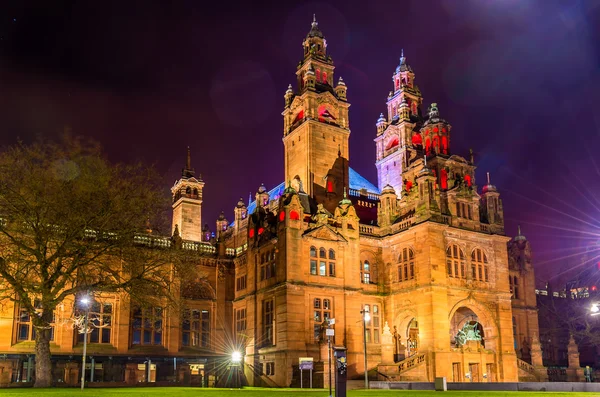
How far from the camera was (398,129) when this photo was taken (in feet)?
266

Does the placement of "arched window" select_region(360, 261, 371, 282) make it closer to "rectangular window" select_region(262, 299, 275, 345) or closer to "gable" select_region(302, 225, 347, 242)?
"gable" select_region(302, 225, 347, 242)

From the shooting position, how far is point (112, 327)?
179ft

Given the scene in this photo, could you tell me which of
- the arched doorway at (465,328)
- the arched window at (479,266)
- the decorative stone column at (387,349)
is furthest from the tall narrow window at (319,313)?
the arched window at (479,266)

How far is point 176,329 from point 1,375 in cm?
1503

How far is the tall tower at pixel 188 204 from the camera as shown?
86.8m

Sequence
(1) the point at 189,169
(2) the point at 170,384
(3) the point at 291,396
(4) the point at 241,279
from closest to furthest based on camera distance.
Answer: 1. (3) the point at 291,396
2. (2) the point at 170,384
3. (4) the point at 241,279
4. (1) the point at 189,169

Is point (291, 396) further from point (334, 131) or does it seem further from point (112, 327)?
point (334, 131)

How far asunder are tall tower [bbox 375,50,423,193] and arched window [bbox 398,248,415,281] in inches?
842

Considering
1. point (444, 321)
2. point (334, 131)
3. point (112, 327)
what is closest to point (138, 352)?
point (112, 327)

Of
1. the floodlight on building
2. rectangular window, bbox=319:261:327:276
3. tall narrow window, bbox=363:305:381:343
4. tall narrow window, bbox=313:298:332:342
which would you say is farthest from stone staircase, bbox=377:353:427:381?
the floodlight on building

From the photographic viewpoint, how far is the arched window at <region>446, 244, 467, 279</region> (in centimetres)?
5691

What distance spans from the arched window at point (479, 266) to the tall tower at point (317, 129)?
1605 centimetres

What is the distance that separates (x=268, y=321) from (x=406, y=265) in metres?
14.0

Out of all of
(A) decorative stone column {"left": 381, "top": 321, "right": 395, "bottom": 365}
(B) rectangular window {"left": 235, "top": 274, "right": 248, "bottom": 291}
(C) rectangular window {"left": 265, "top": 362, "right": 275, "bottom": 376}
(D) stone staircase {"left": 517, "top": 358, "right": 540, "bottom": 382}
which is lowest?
(D) stone staircase {"left": 517, "top": 358, "right": 540, "bottom": 382}
